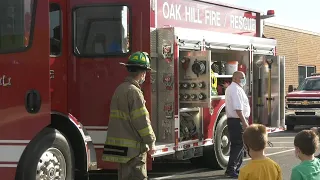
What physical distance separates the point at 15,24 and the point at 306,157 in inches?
145

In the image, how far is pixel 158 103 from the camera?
319 inches

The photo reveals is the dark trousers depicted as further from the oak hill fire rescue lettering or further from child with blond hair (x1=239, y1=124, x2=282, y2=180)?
child with blond hair (x1=239, y1=124, x2=282, y2=180)

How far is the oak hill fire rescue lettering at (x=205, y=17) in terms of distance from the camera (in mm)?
8500

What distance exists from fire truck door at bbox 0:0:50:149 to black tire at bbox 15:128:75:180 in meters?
0.14

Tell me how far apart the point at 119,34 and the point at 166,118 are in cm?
145

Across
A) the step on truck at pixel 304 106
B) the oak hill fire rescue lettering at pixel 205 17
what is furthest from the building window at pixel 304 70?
the oak hill fire rescue lettering at pixel 205 17

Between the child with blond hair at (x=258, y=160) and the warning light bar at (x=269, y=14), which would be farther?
the warning light bar at (x=269, y=14)

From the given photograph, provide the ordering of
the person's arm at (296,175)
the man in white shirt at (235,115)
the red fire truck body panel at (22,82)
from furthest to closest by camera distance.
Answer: the man in white shirt at (235,115), the red fire truck body panel at (22,82), the person's arm at (296,175)

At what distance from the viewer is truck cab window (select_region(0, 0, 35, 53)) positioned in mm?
6008

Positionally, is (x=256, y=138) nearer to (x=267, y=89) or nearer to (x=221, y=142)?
(x=221, y=142)

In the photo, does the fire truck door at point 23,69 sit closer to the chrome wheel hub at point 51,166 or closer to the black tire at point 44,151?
the black tire at point 44,151

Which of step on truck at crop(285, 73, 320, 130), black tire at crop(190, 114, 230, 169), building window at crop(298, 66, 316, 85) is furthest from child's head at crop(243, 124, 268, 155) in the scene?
building window at crop(298, 66, 316, 85)

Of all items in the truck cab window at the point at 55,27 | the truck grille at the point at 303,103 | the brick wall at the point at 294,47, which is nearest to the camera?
the truck cab window at the point at 55,27

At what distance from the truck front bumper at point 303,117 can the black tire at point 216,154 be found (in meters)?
7.99
